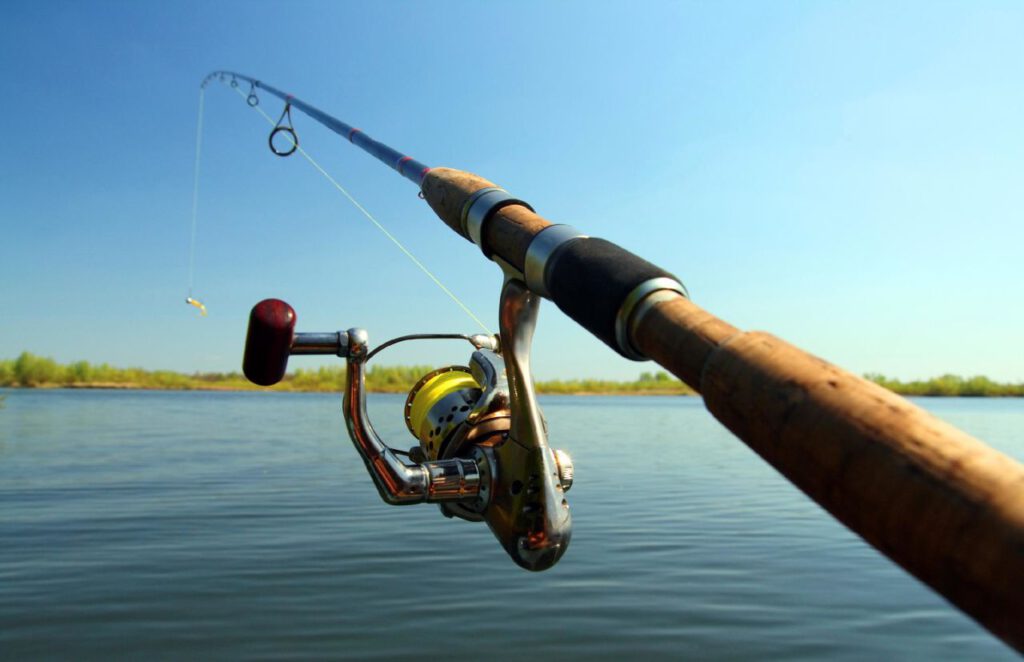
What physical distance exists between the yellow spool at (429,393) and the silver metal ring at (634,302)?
1118 mm

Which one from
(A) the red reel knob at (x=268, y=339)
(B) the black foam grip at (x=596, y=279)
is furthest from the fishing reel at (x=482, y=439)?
(B) the black foam grip at (x=596, y=279)

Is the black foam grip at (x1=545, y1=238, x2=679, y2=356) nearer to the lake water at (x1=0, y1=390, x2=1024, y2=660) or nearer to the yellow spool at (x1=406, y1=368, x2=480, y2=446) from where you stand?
the yellow spool at (x1=406, y1=368, x2=480, y2=446)

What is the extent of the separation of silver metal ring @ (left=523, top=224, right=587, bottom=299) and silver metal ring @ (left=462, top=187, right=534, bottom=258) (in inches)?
8.6

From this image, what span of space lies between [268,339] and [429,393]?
0.73m

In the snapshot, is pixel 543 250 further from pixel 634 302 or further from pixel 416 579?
pixel 416 579

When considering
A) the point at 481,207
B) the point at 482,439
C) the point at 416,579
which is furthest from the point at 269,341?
the point at 416,579

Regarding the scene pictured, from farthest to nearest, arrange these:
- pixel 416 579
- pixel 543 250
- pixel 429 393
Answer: pixel 416 579 < pixel 429 393 < pixel 543 250

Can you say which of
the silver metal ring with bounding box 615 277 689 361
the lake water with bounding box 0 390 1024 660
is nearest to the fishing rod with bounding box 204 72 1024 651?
the silver metal ring with bounding box 615 277 689 361

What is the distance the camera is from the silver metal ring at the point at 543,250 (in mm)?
1380

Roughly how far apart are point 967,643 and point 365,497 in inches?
200

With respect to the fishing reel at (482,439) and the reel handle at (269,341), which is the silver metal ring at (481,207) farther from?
the reel handle at (269,341)

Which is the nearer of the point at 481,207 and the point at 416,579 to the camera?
the point at 481,207

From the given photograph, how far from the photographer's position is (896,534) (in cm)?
71

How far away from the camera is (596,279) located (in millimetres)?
1214
